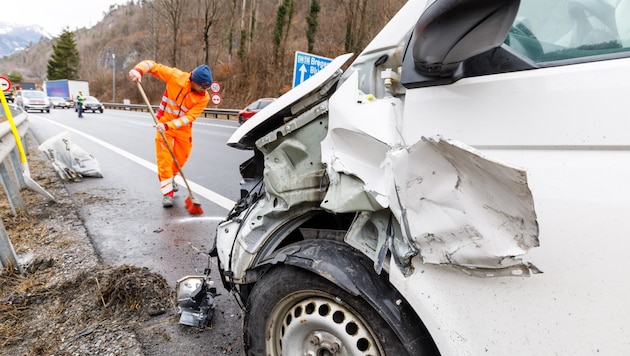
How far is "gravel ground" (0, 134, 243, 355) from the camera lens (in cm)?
208

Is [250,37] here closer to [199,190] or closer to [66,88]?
[66,88]

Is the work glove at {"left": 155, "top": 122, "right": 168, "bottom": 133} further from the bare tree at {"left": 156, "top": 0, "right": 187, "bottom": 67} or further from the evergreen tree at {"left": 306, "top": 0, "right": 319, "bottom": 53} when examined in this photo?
the bare tree at {"left": 156, "top": 0, "right": 187, "bottom": 67}

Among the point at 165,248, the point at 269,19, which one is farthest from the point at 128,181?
the point at 269,19

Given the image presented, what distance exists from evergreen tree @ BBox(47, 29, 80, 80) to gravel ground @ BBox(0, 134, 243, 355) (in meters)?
71.0

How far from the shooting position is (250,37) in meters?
30.0

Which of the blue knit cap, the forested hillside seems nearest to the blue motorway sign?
the blue knit cap

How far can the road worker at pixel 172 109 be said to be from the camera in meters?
4.67

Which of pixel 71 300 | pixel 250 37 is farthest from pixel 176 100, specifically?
pixel 250 37

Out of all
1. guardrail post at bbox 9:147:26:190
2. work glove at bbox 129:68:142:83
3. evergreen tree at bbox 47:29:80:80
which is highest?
evergreen tree at bbox 47:29:80:80

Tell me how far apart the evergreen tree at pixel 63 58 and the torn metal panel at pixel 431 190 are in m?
73.7

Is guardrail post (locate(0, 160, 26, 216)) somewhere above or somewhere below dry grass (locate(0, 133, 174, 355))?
above

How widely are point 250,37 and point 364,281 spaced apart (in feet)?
103

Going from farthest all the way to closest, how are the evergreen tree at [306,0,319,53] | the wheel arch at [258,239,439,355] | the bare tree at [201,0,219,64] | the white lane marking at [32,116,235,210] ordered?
1. the bare tree at [201,0,219,64]
2. the evergreen tree at [306,0,319,53]
3. the white lane marking at [32,116,235,210]
4. the wheel arch at [258,239,439,355]

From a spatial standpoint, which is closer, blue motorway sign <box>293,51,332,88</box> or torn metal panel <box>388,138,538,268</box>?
torn metal panel <box>388,138,538,268</box>
